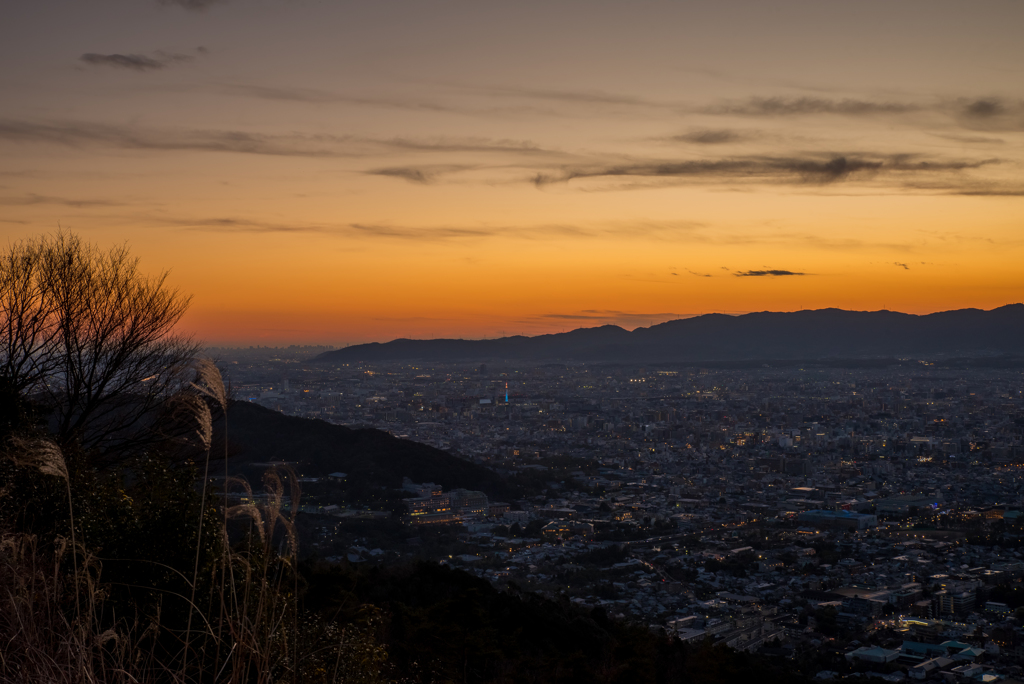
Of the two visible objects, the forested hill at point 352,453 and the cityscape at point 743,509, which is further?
the forested hill at point 352,453

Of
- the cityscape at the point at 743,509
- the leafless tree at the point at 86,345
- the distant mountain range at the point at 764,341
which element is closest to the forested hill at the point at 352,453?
the cityscape at the point at 743,509

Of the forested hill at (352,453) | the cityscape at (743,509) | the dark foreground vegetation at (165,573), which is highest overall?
the dark foreground vegetation at (165,573)

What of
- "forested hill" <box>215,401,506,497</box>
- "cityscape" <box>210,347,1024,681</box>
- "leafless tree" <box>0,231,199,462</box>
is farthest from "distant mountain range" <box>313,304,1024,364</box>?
"leafless tree" <box>0,231,199,462</box>

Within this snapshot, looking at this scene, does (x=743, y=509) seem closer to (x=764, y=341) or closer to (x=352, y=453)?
(x=352, y=453)

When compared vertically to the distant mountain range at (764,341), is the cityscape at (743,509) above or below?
below

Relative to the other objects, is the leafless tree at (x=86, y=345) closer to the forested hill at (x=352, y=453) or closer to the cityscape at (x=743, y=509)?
the cityscape at (x=743, y=509)

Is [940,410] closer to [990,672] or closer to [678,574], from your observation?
[678,574]
